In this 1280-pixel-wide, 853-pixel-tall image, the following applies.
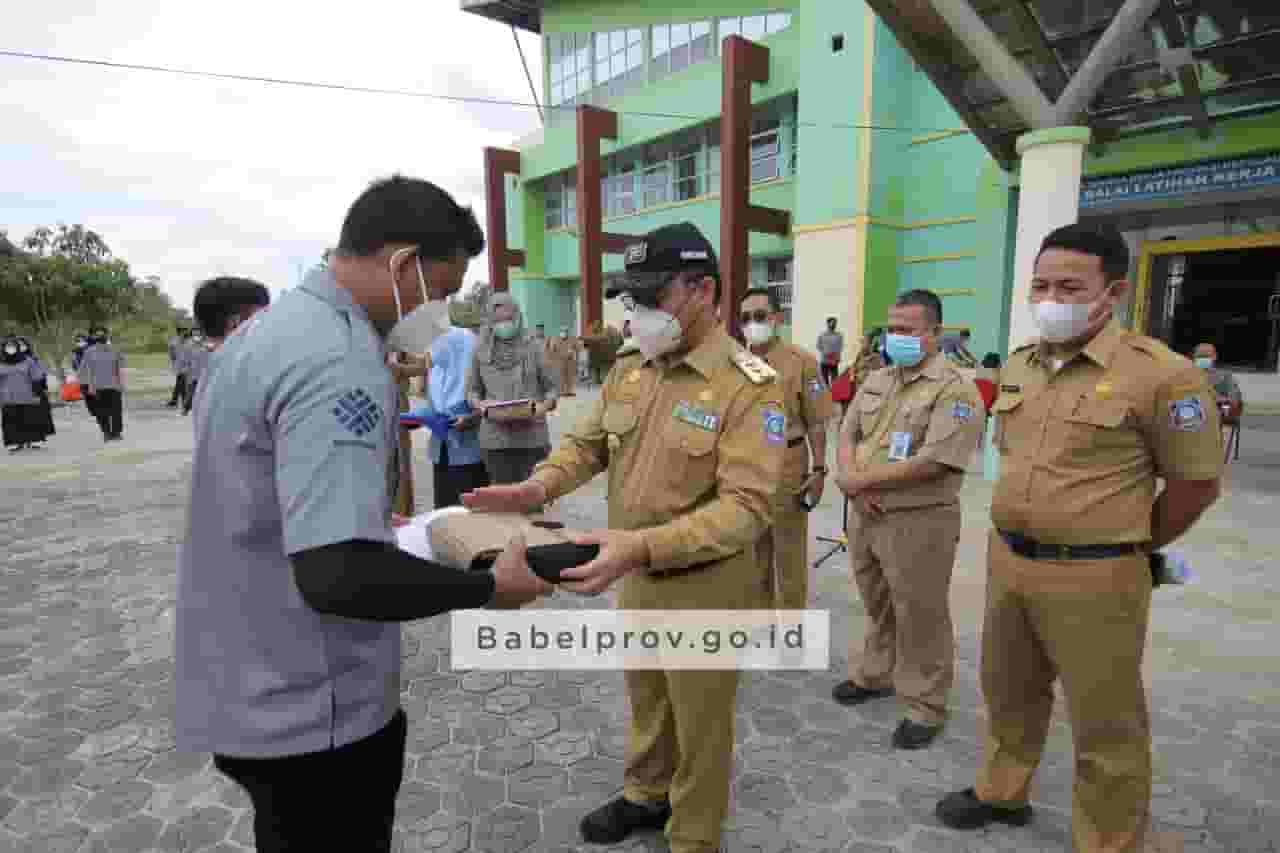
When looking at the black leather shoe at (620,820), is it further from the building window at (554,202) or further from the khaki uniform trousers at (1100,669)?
the building window at (554,202)

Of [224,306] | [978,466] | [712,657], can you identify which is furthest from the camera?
[978,466]

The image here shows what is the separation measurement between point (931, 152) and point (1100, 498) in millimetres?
14749

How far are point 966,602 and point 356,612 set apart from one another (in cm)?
414

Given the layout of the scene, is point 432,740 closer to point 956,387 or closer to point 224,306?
point 956,387

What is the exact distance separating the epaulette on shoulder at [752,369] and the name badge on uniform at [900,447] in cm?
117

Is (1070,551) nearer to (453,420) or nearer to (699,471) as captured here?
(699,471)

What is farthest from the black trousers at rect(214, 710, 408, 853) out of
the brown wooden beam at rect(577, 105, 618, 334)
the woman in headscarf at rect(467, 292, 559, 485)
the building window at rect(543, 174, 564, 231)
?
the building window at rect(543, 174, 564, 231)

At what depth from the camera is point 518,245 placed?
2691 cm

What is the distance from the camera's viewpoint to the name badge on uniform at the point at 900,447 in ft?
9.77

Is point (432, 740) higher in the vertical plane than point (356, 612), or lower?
lower

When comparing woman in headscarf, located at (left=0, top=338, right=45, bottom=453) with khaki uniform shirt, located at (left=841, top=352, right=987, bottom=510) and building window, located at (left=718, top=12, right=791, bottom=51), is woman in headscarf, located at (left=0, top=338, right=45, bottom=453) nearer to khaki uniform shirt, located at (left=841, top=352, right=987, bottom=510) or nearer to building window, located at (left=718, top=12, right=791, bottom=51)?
khaki uniform shirt, located at (left=841, top=352, right=987, bottom=510)

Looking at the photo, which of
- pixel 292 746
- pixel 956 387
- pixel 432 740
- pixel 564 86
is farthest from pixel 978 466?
pixel 564 86

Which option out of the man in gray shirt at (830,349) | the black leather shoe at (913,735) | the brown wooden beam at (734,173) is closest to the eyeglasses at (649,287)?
the black leather shoe at (913,735)

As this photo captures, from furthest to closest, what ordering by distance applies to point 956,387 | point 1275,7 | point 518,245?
point 518,245 < point 1275,7 < point 956,387
